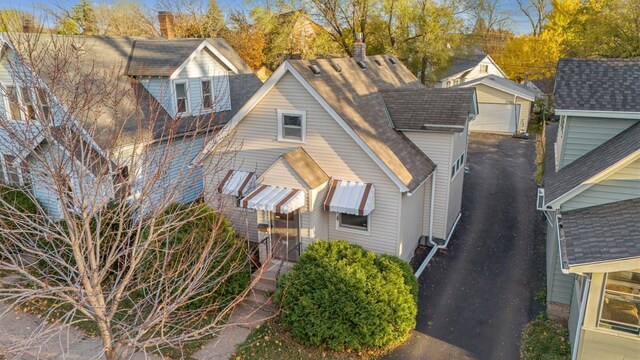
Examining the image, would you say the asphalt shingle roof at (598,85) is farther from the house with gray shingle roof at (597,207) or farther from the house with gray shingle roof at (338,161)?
the house with gray shingle roof at (338,161)

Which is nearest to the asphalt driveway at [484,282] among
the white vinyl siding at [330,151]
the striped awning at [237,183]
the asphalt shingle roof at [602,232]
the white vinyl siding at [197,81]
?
the white vinyl siding at [330,151]

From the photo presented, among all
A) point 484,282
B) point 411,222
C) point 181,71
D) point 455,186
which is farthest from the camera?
point 181,71

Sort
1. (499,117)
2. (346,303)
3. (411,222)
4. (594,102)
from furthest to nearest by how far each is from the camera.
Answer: (499,117), (411,222), (594,102), (346,303)

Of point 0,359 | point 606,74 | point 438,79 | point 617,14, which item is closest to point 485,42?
point 438,79

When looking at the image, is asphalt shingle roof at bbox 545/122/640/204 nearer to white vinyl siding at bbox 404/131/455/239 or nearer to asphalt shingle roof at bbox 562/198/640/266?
asphalt shingle roof at bbox 562/198/640/266

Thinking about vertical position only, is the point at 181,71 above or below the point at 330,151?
above

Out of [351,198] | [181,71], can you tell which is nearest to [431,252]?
[351,198]

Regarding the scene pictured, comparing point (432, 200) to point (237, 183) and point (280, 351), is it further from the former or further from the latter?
point (280, 351)
